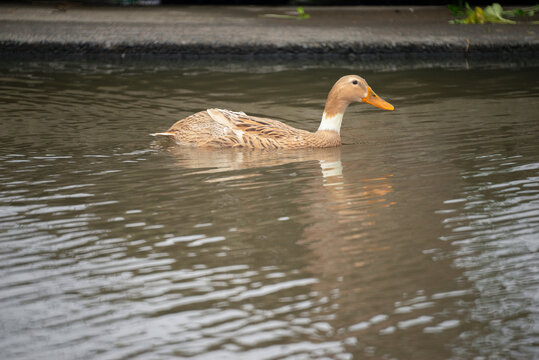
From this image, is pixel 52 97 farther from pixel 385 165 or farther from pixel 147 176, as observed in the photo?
pixel 385 165

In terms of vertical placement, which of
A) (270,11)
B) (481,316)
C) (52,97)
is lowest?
(481,316)

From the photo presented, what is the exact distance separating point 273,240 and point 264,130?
259cm

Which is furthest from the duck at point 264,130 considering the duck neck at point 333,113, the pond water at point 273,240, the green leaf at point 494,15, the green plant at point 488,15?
the green leaf at point 494,15

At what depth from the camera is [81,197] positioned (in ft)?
17.8

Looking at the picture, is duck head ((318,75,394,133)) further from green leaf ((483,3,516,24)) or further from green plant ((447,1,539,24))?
green leaf ((483,3,516,24))

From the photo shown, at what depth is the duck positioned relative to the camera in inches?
275

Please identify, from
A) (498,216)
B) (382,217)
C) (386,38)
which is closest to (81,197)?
(382,217)

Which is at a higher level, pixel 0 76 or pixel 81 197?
pixel 0 76

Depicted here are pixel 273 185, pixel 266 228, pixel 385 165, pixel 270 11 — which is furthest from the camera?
pixel 270 11

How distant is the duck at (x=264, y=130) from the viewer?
700 cm

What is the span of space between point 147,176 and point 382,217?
2.00m

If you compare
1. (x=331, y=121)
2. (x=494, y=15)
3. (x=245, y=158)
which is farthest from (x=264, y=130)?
(x=494, y=15)

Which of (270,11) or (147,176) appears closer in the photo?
(147,176)

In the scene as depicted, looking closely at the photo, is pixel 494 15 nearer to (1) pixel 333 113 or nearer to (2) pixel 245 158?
(1) pixel 333 113
